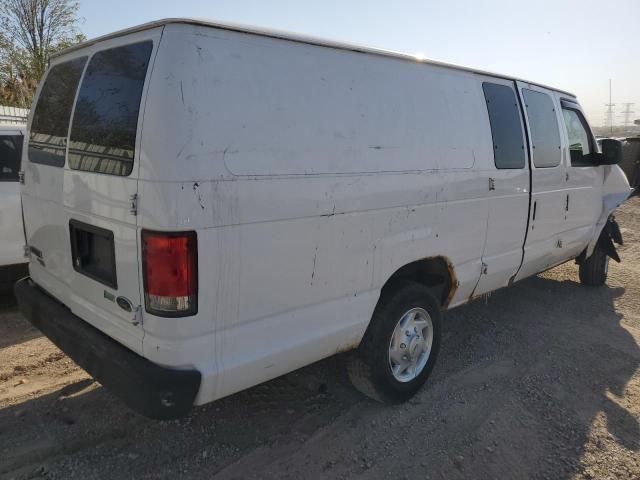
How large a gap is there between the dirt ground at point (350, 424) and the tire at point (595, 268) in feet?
6.70

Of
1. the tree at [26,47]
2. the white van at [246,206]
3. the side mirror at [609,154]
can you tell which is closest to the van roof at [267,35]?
the white van at [246,206]

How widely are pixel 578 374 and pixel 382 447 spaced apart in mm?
1989

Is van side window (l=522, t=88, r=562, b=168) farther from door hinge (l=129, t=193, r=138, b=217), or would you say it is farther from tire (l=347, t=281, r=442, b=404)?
door hinge (l=129, t=193, r=138, b=217)

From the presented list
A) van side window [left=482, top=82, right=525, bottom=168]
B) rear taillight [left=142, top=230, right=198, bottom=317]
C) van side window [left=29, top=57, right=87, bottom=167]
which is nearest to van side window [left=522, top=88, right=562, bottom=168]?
van side window [left=482, top=82, right=525, bottom=168]

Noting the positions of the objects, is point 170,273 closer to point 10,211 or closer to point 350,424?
point 350,424

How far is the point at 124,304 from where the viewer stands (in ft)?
8.00

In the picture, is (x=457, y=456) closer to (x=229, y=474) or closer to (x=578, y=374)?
(x=229, y=474)

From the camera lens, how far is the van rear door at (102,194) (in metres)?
2.32

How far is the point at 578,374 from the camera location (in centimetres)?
409

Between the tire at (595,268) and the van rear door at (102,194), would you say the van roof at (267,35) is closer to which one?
the van rear door at (102,194)

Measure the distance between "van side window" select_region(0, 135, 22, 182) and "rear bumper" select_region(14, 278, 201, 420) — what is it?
2582 mm

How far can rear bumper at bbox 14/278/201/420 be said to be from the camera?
7.40ft

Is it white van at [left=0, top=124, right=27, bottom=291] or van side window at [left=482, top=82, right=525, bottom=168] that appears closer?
van side window at [left=482, top=82, right=525, bottom=168]

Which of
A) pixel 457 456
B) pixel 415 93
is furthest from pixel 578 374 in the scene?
pixel 415 93
